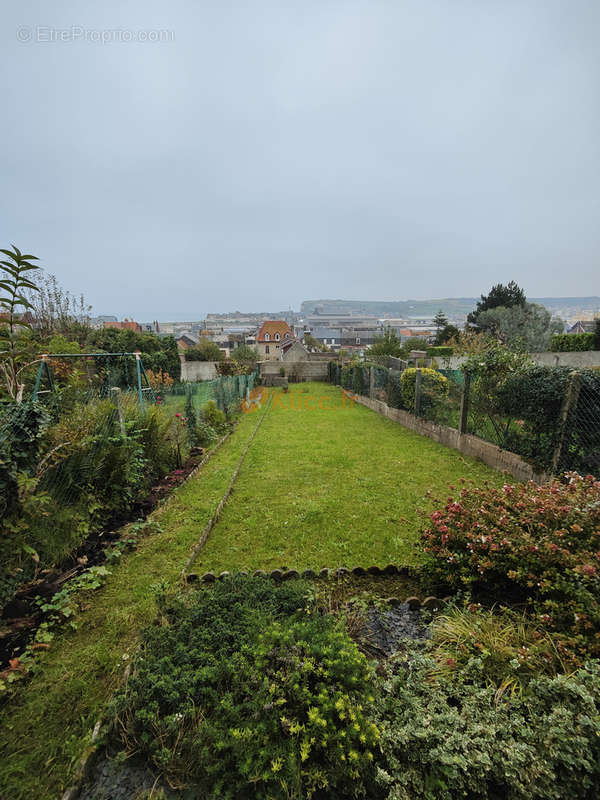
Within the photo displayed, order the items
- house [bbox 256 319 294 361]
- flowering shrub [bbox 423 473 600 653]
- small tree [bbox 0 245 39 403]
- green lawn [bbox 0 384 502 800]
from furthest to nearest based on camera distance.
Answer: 1. house [bbox 256 319 294 361]
2. small tree [bbox 0 245 39 403]
3. flowering shrub [bbox 423 473 600 653]
4. green lawn [bbox 0 384 502 800]

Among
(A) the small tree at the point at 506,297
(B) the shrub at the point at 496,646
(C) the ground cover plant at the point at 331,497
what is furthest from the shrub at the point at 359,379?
(A) the small tree at the point at 506,297

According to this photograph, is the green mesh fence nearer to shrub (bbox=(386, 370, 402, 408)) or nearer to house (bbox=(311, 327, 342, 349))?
shrub (bbox=(386, 370, 402, 408))

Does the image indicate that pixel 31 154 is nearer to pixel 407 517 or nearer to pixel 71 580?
pixel 71 580

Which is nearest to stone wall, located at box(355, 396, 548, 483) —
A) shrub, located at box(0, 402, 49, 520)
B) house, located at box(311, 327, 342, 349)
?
shrub, located at box(0, 402, 49, 520)

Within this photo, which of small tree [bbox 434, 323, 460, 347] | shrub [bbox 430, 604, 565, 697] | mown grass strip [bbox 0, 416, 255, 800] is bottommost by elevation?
mown grass strip [bbox 0, 416, 255, 800]

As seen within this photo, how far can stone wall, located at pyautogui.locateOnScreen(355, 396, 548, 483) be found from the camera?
229 inches

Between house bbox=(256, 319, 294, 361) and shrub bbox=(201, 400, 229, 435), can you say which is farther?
house bbox=(256, 319, 294, 361)

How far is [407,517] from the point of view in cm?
455

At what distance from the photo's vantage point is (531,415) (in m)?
5.60

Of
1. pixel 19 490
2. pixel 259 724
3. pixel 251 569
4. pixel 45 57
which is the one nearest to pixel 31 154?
pixel 45 57

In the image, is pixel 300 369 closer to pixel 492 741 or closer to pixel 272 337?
pixel 492 741

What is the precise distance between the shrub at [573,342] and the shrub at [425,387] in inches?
995

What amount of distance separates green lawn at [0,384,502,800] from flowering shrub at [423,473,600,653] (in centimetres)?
86

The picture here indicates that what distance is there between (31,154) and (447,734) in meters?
22.8
